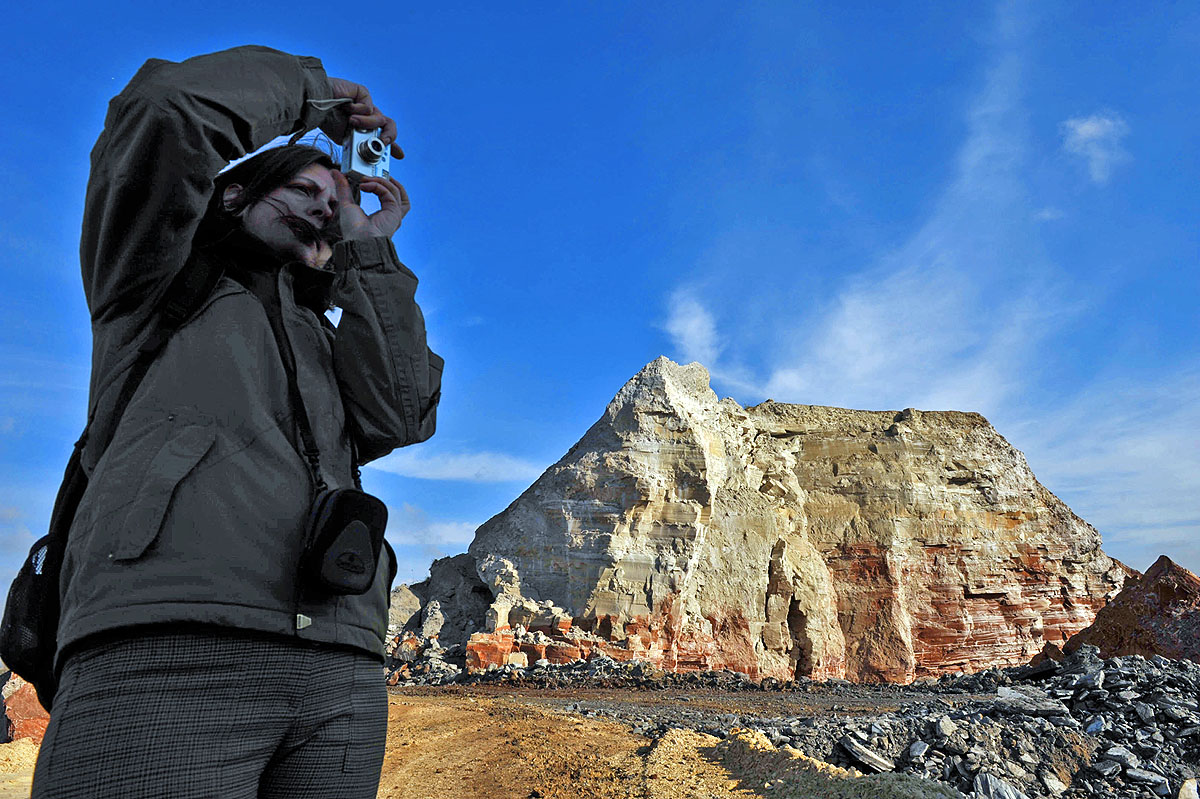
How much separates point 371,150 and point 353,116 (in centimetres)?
8

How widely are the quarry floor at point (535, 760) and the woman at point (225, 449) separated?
411cm

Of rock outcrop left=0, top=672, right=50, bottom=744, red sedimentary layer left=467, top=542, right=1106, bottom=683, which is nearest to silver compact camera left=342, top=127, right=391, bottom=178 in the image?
rock outcrop left=0, top=672, right=50, bottom=744

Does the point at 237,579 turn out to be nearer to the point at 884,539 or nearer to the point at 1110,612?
the point at 1110,612

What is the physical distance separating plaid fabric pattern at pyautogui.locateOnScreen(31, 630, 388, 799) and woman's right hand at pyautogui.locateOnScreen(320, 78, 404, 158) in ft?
3.82

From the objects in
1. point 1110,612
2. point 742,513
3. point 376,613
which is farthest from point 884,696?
point 376,613

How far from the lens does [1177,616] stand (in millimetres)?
12766

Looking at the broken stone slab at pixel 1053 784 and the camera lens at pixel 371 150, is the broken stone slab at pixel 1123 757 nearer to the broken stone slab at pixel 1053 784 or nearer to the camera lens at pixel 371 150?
the broken stone slab at pixel 1053 784

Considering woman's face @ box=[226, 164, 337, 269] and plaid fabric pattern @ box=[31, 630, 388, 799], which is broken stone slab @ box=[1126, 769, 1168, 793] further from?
woman's face @ box=[226, 164, 337, 269]

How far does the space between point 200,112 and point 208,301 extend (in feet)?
1.16

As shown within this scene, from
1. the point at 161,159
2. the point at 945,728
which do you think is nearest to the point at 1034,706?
the point at 945,728

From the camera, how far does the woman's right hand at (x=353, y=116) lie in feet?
5.55

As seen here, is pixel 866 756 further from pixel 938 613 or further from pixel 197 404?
pixel 938 613

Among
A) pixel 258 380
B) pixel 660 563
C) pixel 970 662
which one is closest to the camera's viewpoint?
pixel 258 380

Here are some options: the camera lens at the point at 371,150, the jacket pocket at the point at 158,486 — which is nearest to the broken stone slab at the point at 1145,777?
the camera lens at the point at 371,150
